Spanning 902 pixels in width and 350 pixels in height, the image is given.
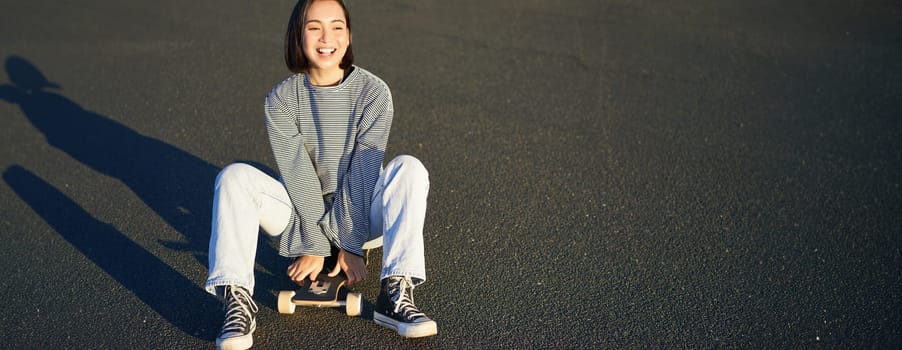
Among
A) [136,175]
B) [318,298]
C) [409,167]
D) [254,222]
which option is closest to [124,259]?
[136,175]

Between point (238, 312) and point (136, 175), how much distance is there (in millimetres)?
1831

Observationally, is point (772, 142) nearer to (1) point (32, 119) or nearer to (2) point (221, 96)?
(2) point (221, 96)

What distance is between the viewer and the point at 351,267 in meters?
3.51

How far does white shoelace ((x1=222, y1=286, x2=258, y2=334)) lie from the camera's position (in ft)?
10.4

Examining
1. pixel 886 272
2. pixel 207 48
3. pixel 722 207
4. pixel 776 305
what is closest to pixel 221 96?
pixel 207 48

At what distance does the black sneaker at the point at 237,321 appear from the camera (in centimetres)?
313

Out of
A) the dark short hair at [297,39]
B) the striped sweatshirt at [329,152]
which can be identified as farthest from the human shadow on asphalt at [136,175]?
the dark short hair at [297,39]

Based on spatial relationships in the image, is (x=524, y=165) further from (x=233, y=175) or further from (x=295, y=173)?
(x=233, y=175)

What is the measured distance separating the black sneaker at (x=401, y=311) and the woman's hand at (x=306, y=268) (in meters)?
0.35

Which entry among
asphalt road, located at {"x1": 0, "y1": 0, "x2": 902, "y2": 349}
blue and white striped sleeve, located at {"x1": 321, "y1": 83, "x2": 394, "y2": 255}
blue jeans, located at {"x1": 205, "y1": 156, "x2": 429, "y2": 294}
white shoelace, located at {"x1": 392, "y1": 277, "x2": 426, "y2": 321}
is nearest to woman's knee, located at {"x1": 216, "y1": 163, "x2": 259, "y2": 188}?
blue jeans, located at {"x1": 205, "y1": 156, "x2": 429, "y2": 294}

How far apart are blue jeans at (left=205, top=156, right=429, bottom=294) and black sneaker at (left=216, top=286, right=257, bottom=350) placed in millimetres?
49

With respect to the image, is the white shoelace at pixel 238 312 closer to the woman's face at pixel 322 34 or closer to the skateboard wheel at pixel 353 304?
the skateboard wheel at pixel 353 304

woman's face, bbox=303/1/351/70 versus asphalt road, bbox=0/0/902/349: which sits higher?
woman's face, bbox=303/1/351/70

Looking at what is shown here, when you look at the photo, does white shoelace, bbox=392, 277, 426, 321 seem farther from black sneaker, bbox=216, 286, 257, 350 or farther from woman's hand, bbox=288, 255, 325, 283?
black sneaker, bbox=216, 286, 257, 350
